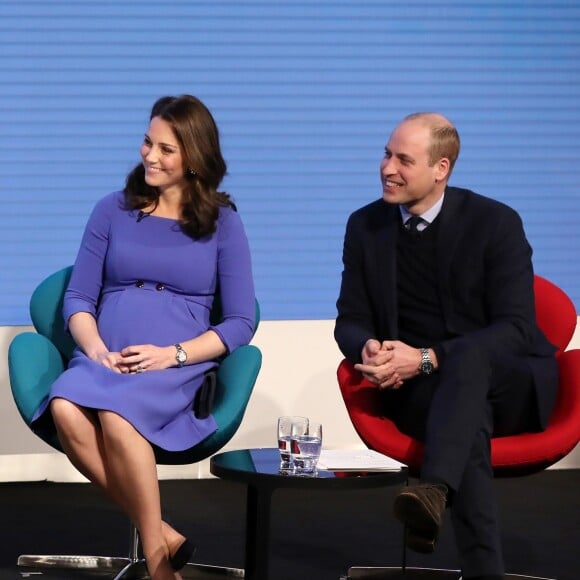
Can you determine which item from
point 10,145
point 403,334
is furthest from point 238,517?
point 10,145

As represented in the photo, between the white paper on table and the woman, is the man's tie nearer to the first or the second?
the woman

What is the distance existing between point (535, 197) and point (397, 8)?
102 centimetres

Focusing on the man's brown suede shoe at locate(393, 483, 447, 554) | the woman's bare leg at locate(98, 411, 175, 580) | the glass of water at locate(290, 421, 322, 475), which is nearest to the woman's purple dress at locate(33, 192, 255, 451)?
the woman's bare leg at locate(98, 411, 175, 580)

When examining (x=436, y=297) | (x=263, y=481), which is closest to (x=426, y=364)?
(x=436, y=297)

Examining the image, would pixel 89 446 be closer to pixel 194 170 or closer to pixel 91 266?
pixel 91 266

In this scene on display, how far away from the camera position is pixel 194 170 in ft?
12.3

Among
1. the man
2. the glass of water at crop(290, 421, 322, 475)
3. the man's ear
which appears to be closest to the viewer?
the glass of water at crop(290, 421, 322, 475)

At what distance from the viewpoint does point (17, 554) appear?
12.8ft

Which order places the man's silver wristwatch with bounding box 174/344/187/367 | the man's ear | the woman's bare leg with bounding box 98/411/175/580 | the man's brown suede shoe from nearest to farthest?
the man's brown suede shoe < the woman's bare leg with bounding box 98/411/175/580 < the man's silver wristwatch with bounding box 174/344/187/367 < the man's ear

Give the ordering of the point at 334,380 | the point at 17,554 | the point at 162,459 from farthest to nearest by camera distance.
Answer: the point at 334,380, the point at 17,554, the point at 162,459

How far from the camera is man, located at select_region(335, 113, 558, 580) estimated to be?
350cm

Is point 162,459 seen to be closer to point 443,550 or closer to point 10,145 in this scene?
point 443,550

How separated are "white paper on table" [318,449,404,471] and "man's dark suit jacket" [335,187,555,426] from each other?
0.46 metres

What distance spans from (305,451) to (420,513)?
32 centimetres
